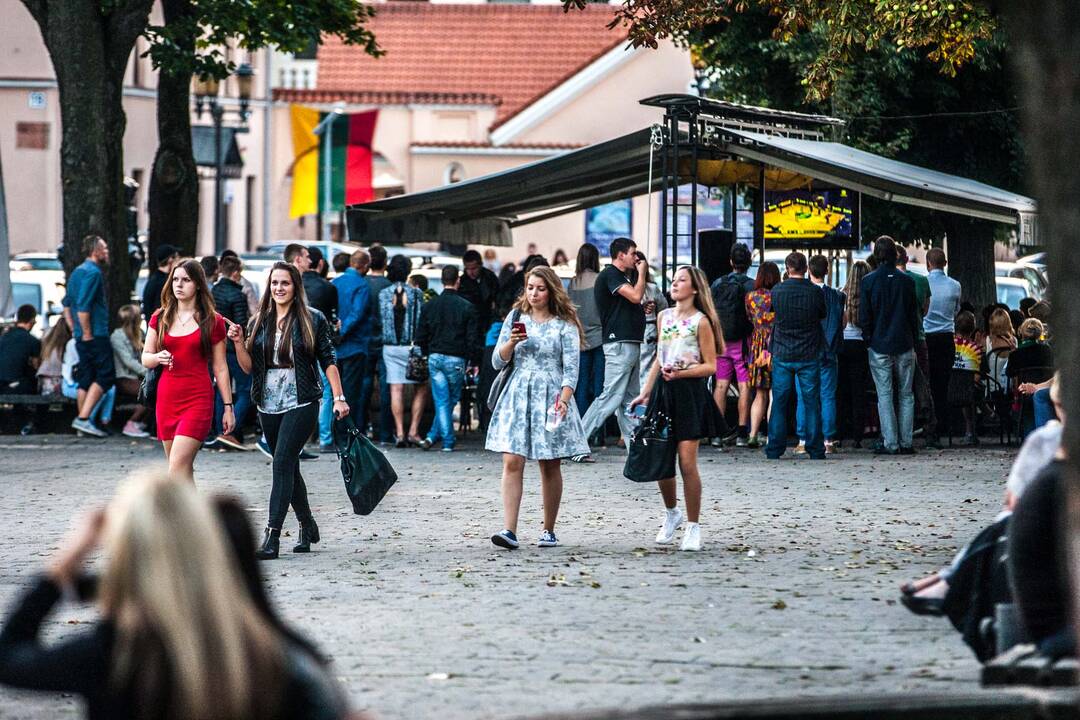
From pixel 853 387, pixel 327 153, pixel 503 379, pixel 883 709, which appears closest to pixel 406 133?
pixel 327 153

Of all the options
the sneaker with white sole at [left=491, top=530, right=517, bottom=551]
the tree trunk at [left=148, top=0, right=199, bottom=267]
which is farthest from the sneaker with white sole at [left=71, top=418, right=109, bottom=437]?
the sneaker with white sole at [left=491, top=530, right=517, bottom=551]

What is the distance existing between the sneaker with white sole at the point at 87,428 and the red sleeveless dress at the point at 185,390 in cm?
878

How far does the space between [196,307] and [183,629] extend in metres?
7.72

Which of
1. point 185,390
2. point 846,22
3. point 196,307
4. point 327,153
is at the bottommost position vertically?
point 185,390

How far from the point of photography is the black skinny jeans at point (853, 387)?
59.5 feet

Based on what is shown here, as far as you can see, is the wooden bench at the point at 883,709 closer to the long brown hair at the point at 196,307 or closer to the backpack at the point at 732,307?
the long brown hair at the point at 196,307

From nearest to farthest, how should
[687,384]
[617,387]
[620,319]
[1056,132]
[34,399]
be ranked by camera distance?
[1056,132] → [687,384] → [620,319] → [617,387] → [34,399]

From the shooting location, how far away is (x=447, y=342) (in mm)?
17781

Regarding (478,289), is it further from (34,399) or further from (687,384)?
(687,384)

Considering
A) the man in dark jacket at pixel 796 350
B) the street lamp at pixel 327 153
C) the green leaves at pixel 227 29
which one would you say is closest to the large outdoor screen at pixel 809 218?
the man in dark jacket at pixel 796 350

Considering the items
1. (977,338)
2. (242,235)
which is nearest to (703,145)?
(977,338)

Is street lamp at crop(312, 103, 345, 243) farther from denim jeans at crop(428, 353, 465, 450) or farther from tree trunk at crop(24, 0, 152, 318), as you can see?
denim jeans at crop(428, 353, 465, 450)

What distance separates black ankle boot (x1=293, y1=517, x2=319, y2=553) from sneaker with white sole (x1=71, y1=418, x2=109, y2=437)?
8725 mm

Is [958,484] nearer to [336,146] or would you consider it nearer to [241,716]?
[241,716]
